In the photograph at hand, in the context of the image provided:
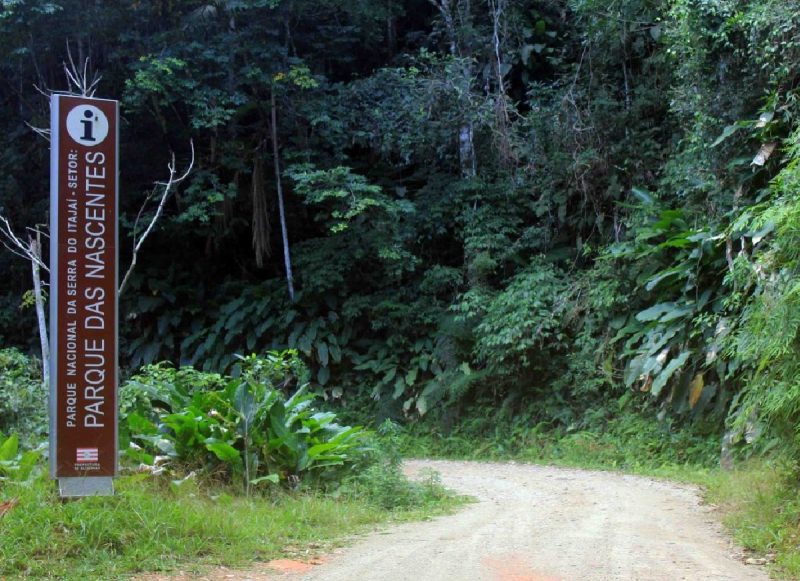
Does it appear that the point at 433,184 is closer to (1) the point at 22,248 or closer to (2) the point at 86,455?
(1) the point at 22,248

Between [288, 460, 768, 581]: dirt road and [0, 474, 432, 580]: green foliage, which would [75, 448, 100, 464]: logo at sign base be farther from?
[288, 460, 768, 581]: dirt road

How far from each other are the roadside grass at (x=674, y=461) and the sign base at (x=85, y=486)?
15.2ft

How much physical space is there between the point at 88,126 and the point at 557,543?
15.5 feet

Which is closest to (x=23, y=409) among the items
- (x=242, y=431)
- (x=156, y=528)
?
(x=242, y=431)

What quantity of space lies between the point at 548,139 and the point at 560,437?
218 inches

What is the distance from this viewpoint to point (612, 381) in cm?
1238

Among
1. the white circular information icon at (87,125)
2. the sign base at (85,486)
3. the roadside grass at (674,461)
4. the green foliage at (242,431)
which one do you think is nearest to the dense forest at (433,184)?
the roadside grass at (674,461)

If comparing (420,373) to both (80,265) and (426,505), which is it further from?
(80,265)

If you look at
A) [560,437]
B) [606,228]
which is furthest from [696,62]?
[560,437]

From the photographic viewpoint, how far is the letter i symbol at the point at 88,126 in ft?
20.0

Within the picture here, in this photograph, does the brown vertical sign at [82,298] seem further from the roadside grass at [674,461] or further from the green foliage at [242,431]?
the roadside grass at [674,461]

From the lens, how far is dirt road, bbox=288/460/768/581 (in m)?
5.11

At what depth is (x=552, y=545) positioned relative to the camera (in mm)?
5918

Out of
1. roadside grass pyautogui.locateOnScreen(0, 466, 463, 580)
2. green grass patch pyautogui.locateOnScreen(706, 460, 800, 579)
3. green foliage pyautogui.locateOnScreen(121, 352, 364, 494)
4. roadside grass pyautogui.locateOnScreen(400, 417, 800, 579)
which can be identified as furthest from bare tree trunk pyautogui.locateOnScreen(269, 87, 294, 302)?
green grass patch pyautogui.locateOnScreen(706, 460, 800, 579)
